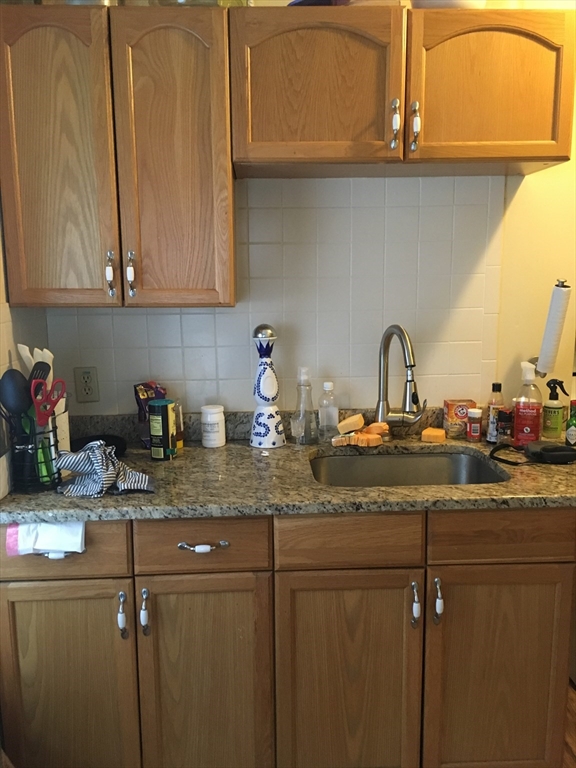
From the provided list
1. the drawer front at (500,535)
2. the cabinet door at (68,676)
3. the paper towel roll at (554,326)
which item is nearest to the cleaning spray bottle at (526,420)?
the paper towel roll at (554,326)

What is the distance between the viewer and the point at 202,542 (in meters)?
1.49

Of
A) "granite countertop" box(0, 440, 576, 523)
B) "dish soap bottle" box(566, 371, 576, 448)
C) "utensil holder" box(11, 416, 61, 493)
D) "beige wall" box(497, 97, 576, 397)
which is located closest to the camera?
"granite countertop" box(0, 440, 576, 523)

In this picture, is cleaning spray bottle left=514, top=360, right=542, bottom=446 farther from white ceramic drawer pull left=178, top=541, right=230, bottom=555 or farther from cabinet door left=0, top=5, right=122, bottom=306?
cabinet door left=0, top=5, right=122, bottom=306

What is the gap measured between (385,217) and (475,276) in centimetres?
35

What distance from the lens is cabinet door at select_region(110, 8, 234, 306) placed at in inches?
61.1

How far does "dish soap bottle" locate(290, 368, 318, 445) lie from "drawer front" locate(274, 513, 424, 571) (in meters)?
0.48

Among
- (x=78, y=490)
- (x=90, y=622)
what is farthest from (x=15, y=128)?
(x=90, y=622)

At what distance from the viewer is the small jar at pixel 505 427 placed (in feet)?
6.19

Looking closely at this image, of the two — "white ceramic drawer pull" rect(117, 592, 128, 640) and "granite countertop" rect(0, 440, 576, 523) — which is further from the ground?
"granite countertop" rect(0, 440, 576, 523)


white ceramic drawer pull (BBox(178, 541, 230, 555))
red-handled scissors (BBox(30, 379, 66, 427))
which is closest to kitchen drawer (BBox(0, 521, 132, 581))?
white ceramic drawer pull (BBox(178, 541, 230, 555))

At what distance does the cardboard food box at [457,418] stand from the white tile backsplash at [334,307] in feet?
0.27

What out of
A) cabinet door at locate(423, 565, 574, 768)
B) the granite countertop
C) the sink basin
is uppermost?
the granite countertop

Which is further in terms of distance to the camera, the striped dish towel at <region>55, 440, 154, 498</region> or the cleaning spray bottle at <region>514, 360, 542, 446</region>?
the cleaning spray bottle at <region>514, 360, 542, 446</region>

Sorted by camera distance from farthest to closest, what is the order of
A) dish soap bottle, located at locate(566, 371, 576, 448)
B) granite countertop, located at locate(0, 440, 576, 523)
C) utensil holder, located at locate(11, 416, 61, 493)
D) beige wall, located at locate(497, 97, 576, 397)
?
beige wall, located at locate(497, 97, 576, 397)
dish soap bottle, located at locate(566, 371, 576, 448)
utensil holder, located at locate(11, 416, 61, 493)
granite countertop, located at locate(0, 440, 576, 523)
